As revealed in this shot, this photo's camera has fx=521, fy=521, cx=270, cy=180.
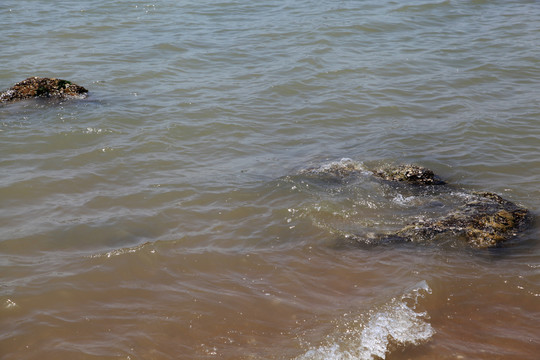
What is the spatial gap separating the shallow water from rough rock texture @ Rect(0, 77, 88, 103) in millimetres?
323

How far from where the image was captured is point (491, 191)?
7207mm

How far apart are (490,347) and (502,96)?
7332 millimetres

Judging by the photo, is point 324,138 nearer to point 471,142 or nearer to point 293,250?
point 471,142

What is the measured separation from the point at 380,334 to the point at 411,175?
320 cm

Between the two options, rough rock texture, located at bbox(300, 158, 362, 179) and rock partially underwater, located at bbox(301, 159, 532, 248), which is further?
rough rock texture, located at bbox(300, 158, 362, 179)

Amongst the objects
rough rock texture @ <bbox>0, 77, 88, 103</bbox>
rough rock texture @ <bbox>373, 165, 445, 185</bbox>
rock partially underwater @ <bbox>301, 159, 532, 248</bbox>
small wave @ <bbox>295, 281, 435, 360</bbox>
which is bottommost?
small wave @ <bbox>295, 281, 435, 360</bbox>

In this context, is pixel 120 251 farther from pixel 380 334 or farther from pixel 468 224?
pixel 468 224

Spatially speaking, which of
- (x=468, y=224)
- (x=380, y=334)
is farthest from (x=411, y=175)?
(x=380, y=334)

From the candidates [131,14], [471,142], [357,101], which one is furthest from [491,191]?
[131,14]

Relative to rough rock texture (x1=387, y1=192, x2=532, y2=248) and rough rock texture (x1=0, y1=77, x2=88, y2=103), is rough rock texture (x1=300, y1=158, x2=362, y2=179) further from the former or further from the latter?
rough rock texture (x1=0, y1=77, x2=88, y2=103)

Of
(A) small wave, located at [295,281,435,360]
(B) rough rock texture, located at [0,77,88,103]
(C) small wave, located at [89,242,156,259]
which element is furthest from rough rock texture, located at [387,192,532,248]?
(B) rough rock texture, located at [0,77,88,103]

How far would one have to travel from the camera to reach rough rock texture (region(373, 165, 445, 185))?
7.32 metres

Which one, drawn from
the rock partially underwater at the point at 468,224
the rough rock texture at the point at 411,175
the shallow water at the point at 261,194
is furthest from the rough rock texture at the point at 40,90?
the rock partially underwater at the point at 468,224

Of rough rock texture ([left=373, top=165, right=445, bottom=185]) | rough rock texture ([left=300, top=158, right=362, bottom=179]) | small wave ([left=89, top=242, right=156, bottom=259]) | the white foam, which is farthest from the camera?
the white foam
